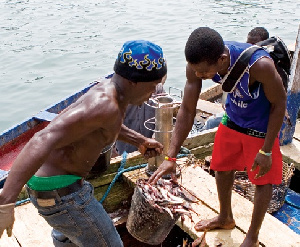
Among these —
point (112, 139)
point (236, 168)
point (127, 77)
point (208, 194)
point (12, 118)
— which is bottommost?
point (12, 118)

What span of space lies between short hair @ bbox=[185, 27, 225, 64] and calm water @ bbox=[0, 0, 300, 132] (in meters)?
9.07

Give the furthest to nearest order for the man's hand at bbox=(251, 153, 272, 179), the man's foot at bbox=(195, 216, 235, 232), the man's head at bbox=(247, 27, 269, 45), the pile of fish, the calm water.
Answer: the calm water, the man's head at bbox=(247, 27, 269, 45), the man's foot at bbox=(195, 216, 235, 232), the pile of fish, the man's hand at bbox=(251, 153, 272, 179)

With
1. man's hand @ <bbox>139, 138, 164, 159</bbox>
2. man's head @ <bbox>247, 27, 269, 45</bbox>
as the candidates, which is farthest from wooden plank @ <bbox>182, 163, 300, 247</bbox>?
man's head @ <bbox>247, 27, 269, 45</bbox>

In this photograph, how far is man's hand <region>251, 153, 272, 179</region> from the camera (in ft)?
11.4

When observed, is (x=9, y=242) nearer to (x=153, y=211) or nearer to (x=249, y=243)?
(x=153, y=211)

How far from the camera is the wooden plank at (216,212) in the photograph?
4.00m

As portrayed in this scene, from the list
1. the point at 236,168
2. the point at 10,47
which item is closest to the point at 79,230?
the point at 236,168

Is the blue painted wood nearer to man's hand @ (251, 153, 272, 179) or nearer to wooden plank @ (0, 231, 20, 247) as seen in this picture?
man's hand @ (251, 153, 272, 179)

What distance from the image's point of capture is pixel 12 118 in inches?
458

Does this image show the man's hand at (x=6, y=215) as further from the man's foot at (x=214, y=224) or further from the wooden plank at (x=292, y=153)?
the wooden plank at (x=292, y=153)

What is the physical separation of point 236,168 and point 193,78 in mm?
931

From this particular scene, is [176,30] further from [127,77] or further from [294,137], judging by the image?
[127,77]

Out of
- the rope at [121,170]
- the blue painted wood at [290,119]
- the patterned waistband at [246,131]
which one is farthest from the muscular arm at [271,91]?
the blue painted wood at [290,119]

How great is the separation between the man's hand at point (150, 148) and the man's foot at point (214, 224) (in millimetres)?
847
